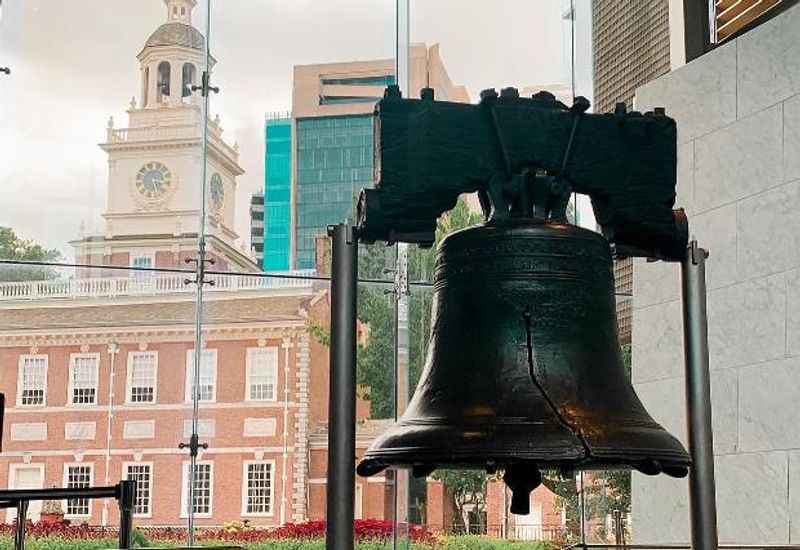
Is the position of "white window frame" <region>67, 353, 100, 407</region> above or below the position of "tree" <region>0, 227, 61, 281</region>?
below

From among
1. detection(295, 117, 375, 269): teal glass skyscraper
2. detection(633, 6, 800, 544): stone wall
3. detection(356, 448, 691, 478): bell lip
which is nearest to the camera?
detection(356, 448, 691, 478): bell lip

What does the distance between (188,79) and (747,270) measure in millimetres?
3974

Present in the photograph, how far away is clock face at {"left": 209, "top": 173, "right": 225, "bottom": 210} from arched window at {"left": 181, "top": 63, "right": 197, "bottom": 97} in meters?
0.45

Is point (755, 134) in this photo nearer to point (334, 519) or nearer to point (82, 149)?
point (334, 519)

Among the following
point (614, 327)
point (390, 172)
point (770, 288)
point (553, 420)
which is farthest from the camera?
point (770, 288)

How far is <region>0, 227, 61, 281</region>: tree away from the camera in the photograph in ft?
21.3

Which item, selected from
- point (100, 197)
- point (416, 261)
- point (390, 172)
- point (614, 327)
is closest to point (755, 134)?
point (614, 327)

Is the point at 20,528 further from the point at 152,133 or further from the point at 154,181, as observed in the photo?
the point at 152,133

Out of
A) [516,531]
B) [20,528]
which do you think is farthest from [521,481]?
[516,531]

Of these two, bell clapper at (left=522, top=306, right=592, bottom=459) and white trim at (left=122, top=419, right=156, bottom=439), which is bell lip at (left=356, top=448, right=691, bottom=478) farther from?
white trim at (left=122, top=419, right=156, bottom=439)

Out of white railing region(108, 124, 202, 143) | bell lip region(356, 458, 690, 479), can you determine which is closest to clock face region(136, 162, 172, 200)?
white railing region(108, 124, 202, 143)

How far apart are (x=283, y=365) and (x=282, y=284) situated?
43 centimetres

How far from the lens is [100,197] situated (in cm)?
669

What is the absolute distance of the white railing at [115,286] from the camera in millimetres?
6574
